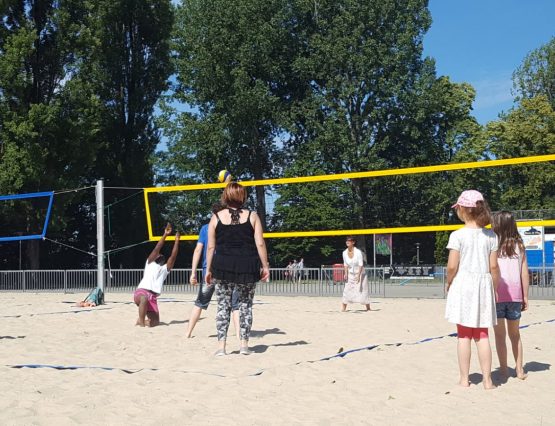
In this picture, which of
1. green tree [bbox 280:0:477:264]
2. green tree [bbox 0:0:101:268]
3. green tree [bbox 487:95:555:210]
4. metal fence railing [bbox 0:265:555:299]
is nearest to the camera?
metal fence railing [bbox 0:265:555:299]

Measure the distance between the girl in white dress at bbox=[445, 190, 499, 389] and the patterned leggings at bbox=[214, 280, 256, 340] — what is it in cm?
215

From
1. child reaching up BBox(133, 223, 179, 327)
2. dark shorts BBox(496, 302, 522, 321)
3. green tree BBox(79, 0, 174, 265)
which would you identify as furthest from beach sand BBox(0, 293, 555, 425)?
green tree BBox(79, 0, 174, 265)

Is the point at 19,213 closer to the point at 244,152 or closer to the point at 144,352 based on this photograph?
Answer: the point at 244,152

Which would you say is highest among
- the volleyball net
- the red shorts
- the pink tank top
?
the volleyball net

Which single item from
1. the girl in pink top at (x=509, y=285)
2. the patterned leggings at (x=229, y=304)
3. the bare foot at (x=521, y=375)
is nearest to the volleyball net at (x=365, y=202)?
the patterned leggings at (x=229, y=304)

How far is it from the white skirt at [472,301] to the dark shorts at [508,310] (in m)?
0.60

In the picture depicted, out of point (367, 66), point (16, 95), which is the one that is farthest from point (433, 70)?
point (16, 95)

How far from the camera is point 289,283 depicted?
21.4 m

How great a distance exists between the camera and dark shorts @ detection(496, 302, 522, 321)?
6.05m

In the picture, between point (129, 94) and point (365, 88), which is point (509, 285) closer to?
point (129, 94)

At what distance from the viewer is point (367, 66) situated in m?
36.1

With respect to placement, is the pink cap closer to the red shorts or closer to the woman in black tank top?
the red shorts

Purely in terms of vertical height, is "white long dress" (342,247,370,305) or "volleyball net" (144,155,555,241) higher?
"volleyball net" (144,155,555,241)

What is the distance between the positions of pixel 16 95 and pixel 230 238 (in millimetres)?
24275
